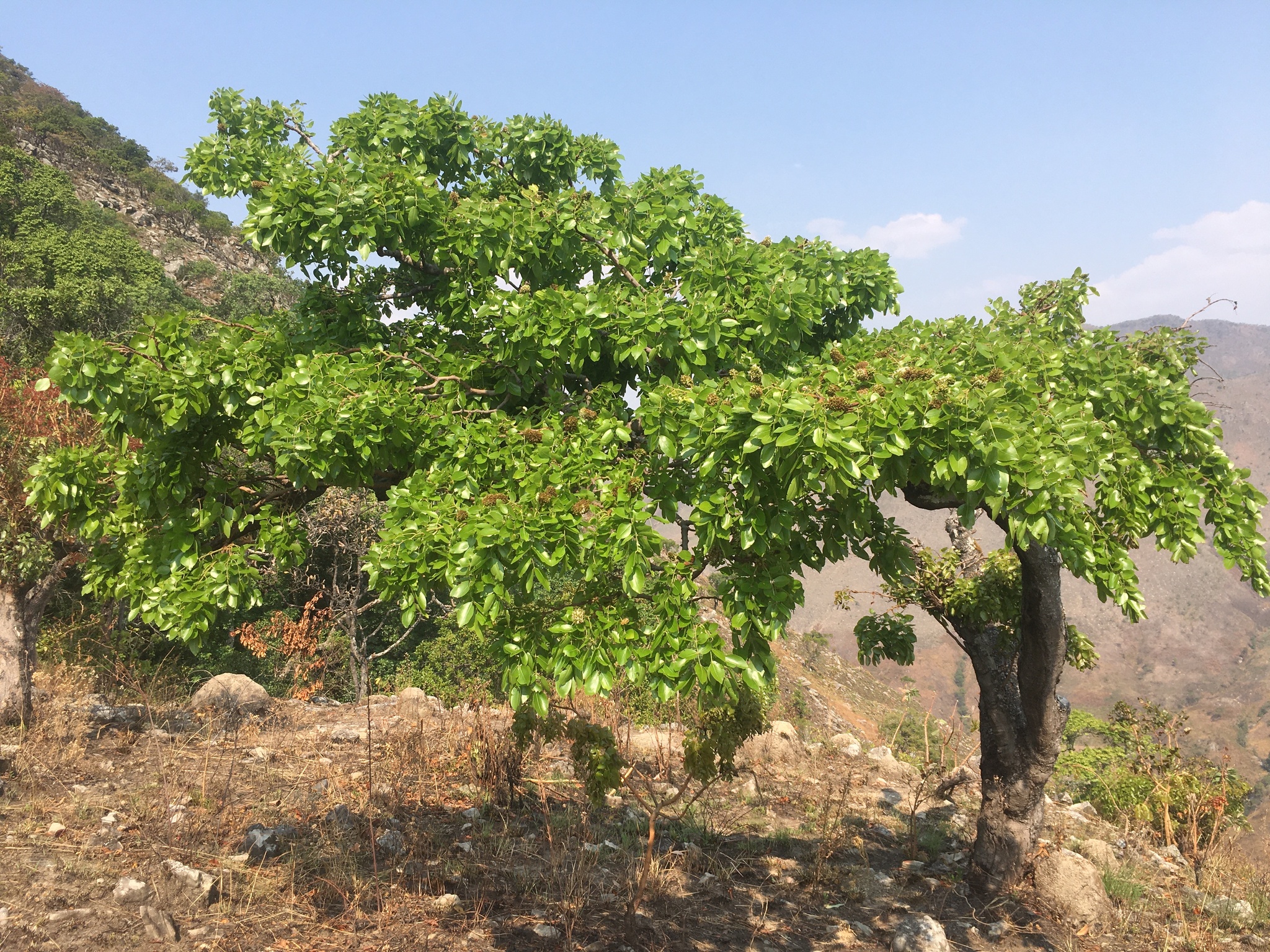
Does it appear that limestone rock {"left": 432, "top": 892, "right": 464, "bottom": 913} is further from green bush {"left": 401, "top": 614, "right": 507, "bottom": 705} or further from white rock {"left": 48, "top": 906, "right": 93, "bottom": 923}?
green bush {"left": 401, "top": 614, "right": 507, "bottom": 705}

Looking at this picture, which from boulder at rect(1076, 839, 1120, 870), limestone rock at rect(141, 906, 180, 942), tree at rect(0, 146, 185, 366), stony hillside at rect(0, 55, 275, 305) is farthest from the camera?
stony hillside at rect(0, 55, 275, 305)

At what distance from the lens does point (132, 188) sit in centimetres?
5694

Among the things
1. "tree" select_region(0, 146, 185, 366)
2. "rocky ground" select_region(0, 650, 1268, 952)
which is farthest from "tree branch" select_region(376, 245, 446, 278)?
"tree" select_region(0, 146, 185, 366)

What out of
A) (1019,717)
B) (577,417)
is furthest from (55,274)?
(1019,717)

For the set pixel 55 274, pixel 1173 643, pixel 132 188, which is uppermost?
pixel 132 188

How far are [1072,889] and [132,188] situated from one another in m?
69.1

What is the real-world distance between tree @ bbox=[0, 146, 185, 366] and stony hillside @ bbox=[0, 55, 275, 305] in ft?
57.4

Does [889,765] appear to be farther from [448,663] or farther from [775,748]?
[448,663]

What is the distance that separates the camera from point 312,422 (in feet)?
11.8

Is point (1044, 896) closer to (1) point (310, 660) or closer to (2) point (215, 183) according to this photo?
(2) point (215, 183)

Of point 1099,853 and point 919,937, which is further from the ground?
point 919,937

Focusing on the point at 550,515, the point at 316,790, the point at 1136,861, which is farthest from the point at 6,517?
the point at 1136,861

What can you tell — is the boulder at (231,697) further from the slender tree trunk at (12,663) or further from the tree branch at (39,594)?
the tree branch at (39,594)

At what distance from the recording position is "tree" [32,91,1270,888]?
3045 millimetres
